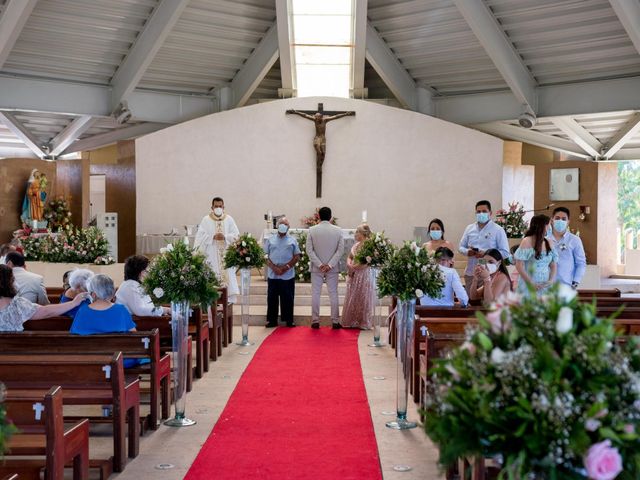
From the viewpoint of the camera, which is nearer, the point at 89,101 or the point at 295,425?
the point at 295,425

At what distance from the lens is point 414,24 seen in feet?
52.0

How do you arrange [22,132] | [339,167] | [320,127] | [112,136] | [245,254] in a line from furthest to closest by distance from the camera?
[112,136] < [22,132] < [339,167] < [320,127] < [245,254]

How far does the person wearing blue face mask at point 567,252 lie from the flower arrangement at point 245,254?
3578 millimetres

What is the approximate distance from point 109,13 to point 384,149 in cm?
568

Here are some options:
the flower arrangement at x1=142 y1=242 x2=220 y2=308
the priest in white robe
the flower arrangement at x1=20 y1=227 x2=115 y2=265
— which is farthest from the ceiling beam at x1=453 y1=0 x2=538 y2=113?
the flower arrangement at x1=142 y1=242 x2=220 y2=308

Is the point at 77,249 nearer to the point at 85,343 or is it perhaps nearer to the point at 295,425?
the point at 85,343

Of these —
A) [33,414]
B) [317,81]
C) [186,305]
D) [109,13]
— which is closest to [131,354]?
[186,305]

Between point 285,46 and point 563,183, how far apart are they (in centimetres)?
584

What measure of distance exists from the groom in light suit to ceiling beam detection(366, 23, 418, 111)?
21.1 feet

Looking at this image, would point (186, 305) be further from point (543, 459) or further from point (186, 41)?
point (186, 41)

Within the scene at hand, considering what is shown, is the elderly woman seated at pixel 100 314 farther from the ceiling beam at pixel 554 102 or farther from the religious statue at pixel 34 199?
the ceiling beam at pixel 554 102

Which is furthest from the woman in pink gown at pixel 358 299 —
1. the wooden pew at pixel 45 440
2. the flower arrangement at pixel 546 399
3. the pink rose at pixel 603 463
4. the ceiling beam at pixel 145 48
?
the pink rose at pixel 603 463

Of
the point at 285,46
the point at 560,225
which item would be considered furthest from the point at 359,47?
the point at 560,225

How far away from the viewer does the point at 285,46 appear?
53.0ft
